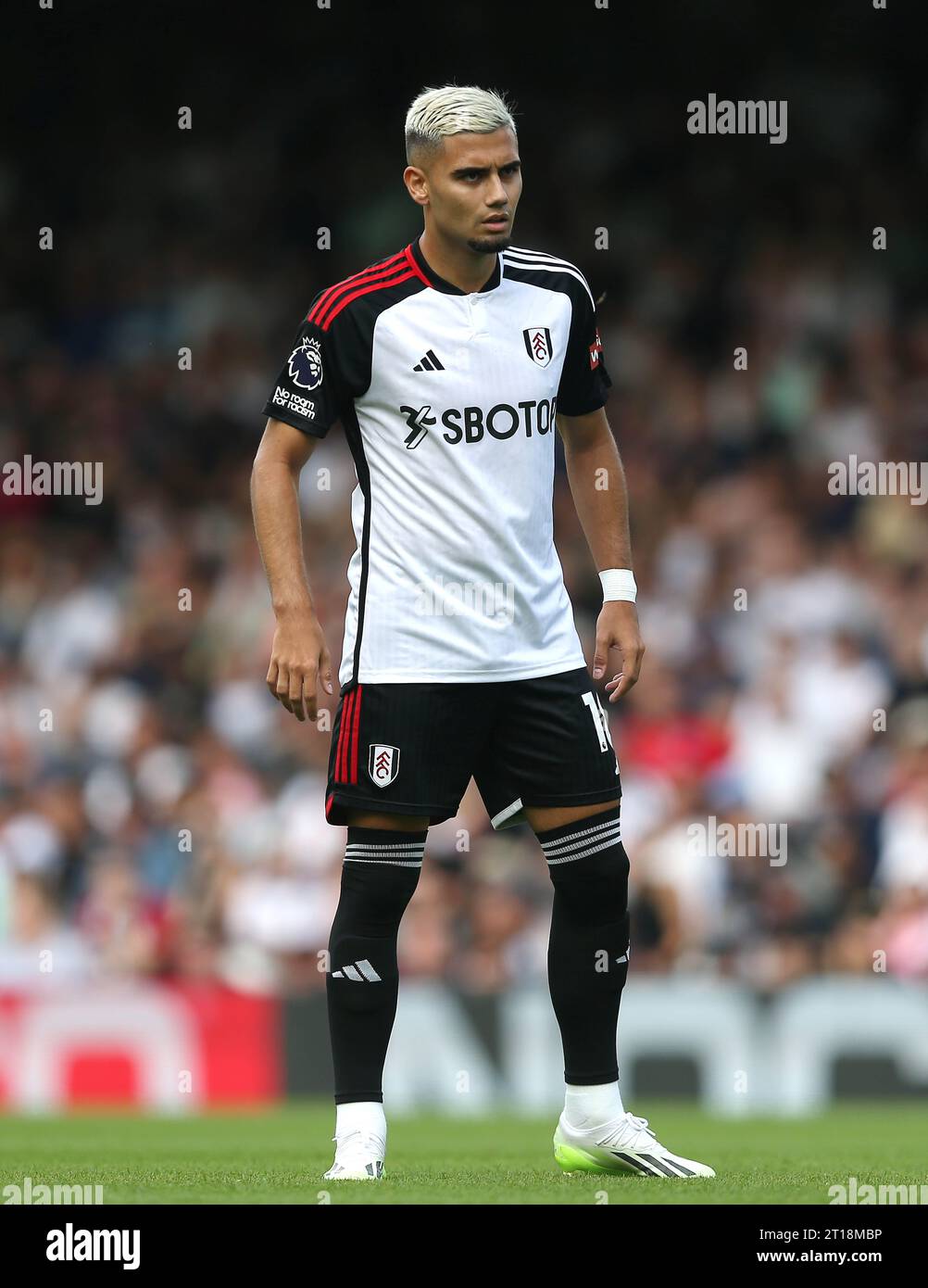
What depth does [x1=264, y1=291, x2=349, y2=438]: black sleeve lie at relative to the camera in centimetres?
494

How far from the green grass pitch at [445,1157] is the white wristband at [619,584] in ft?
4.47

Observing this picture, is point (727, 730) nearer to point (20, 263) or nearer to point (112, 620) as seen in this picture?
point (112, 620)

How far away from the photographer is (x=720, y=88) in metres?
15.5

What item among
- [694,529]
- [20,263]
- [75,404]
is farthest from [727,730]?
[20,263]

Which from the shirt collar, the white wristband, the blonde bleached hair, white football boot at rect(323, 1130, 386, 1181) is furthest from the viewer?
the white wristband

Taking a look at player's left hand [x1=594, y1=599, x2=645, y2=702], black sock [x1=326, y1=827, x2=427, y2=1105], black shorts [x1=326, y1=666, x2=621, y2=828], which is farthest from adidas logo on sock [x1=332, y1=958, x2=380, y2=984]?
player's left hand [x1=594, y1=599, x2=645, y2=702]

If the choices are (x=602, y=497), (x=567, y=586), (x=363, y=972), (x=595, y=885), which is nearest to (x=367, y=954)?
(x=363, y=972)

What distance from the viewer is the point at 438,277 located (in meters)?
5.01

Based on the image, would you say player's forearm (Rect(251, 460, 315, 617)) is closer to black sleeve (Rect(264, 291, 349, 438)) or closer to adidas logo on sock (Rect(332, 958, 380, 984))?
black sleeve (Rect(264, 291, 349, 438))

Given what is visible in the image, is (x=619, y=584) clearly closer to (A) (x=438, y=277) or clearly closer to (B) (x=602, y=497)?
(B) (x=602, y=497)

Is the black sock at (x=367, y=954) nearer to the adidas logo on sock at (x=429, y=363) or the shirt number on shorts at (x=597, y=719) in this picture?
the shirt number on shorts at (x=597, y=719)

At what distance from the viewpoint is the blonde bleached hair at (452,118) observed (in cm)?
486

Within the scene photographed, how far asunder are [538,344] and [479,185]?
0.39m

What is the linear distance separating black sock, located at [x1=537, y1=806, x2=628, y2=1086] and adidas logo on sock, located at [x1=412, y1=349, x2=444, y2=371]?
3.54 feet
